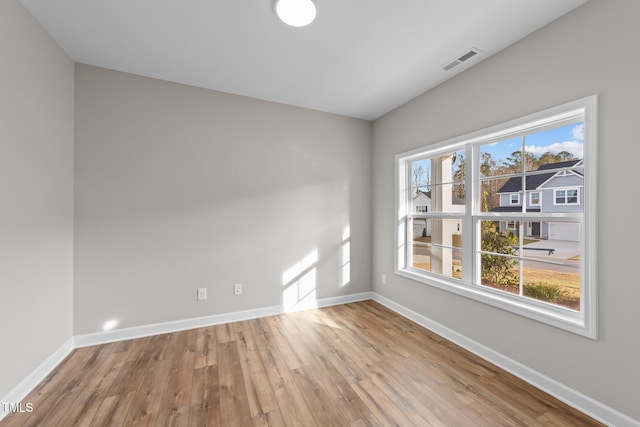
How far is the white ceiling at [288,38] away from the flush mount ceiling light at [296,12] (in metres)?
0.06

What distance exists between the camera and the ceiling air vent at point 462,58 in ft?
7.07

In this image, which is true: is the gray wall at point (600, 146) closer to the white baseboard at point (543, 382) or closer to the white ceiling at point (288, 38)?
the white baseboard at point (543, 382)

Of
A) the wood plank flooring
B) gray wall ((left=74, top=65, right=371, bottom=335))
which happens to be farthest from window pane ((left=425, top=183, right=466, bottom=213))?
the wood plank flooring

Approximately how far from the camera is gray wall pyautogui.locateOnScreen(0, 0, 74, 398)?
63.8 inches

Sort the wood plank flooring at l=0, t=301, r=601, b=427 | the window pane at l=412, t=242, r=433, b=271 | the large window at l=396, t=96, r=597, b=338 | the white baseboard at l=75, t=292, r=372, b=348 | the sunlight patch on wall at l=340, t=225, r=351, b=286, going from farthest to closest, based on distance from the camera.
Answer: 1. the sunlight patch on wall at l=340, t=225, r=351, b=286
2. the window pane at l=412, t=242, r=433, b=271
3. the white baseboard at l=75, t=292, r=372, b=348
4. the large window at l=396, t=96, r=597, b=338
5. the wood plank flooring at l=0, t=301, r=601, b=427

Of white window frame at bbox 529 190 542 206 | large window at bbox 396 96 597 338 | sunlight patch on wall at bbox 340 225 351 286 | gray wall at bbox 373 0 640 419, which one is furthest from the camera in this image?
sunlight patch on wall at bbox 340 225 351 286

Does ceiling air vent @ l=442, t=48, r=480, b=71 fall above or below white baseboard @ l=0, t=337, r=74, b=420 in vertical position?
above

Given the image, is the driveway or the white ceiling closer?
the white ceiling

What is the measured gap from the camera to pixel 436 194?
303 centimetres

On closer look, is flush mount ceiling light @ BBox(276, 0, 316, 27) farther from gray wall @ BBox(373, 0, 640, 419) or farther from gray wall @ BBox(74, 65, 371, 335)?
gray wall @ BBox(373, 0, 640, 419)

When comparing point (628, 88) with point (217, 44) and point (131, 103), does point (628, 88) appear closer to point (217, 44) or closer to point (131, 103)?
point (217, 44)

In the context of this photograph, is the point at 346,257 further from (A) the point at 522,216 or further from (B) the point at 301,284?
(A) the point at 522,216

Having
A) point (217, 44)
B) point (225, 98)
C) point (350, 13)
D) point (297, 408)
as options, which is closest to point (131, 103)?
point (225, 98)

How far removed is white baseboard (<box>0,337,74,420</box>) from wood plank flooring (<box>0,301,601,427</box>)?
0.14 feet
